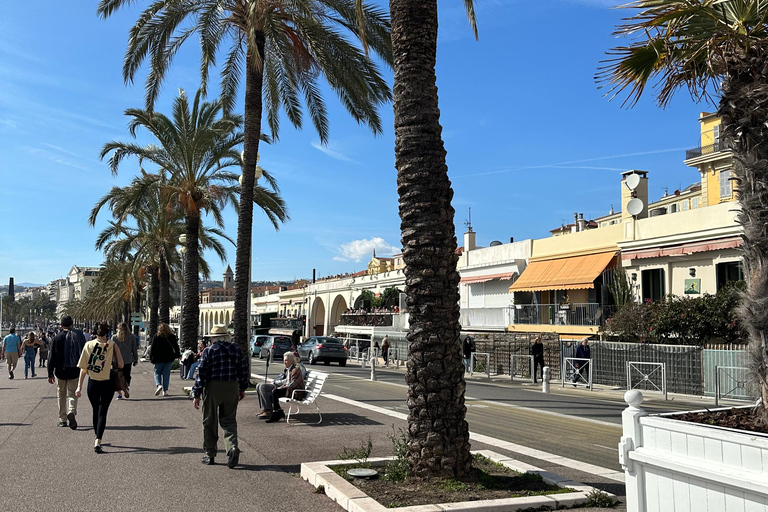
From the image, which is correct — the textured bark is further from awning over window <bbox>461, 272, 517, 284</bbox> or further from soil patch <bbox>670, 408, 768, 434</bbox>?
awning over window <bbox>461, 272, 517, 284</bbox>

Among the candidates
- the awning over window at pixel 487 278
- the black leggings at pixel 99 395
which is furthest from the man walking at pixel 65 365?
the awning over window at pixel 487 278

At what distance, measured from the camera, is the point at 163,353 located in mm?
15219

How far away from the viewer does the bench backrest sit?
11.0 m

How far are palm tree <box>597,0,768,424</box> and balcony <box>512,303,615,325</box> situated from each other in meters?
23.9

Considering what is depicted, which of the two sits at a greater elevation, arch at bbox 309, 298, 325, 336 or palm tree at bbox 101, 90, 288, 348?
palm tree at bbox 101, 90, 288, 348

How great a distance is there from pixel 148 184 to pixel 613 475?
2298cm

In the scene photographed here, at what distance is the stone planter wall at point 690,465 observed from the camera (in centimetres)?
385

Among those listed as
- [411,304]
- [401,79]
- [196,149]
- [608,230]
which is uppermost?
[196,149]

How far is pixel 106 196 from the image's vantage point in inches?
1201

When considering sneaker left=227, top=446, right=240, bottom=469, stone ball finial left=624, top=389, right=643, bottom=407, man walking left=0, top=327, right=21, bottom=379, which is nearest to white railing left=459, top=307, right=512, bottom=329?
man walking left=0, top=327, right=21, bottom=379

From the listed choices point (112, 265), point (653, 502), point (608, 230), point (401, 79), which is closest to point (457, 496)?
point (653, 502)

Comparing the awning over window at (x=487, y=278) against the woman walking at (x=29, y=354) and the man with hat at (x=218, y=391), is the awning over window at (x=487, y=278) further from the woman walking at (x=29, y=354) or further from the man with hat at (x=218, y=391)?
the man with hat at (x=218, y=391)

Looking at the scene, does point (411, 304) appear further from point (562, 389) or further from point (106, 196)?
point (106, 196)

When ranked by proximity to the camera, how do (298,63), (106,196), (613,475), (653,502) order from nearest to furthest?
(653,502), (613,475), (298,63), (106,196)
